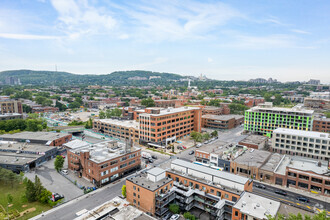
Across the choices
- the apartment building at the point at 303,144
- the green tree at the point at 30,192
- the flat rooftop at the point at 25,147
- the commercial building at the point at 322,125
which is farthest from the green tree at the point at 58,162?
the commercial building at the point at 322,125

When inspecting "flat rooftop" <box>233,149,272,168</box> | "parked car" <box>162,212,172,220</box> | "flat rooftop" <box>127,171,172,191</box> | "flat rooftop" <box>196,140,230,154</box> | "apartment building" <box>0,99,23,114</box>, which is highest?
"apartment building" <box>0,99,23,114</box>

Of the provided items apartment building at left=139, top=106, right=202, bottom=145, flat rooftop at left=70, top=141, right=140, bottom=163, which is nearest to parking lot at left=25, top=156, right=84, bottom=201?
flat rooftop at left=70, top=141, right=140, bottom=163

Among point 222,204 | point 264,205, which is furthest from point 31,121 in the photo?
point 264,205

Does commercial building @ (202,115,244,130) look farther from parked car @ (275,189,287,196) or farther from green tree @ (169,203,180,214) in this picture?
green tree @ (169,203,180,214)

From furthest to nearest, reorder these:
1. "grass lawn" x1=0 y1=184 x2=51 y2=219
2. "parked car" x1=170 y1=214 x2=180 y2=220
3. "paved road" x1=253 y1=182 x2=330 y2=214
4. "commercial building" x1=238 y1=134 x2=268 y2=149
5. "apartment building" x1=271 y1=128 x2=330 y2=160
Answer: "commercial building" x1=238 y1=134 x2=268 y2=149 → "apartment building" x1=271 y1=128 x2=330 y2=160 → "paved road" x1=253 y1=182 x2=330 y2=214 → "grass lawn" x1=0 y1=184 x2=51 y2=219 → "parked car" x1=170 y1=214 x2=180 y2=220

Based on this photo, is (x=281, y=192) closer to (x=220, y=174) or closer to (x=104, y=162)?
(x=220, y=174)

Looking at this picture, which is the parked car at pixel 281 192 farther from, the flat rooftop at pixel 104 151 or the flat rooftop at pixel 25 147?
the flat rooftop at pixel 25 147

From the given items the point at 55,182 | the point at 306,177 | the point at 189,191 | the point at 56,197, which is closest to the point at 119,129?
the point at 55,182
